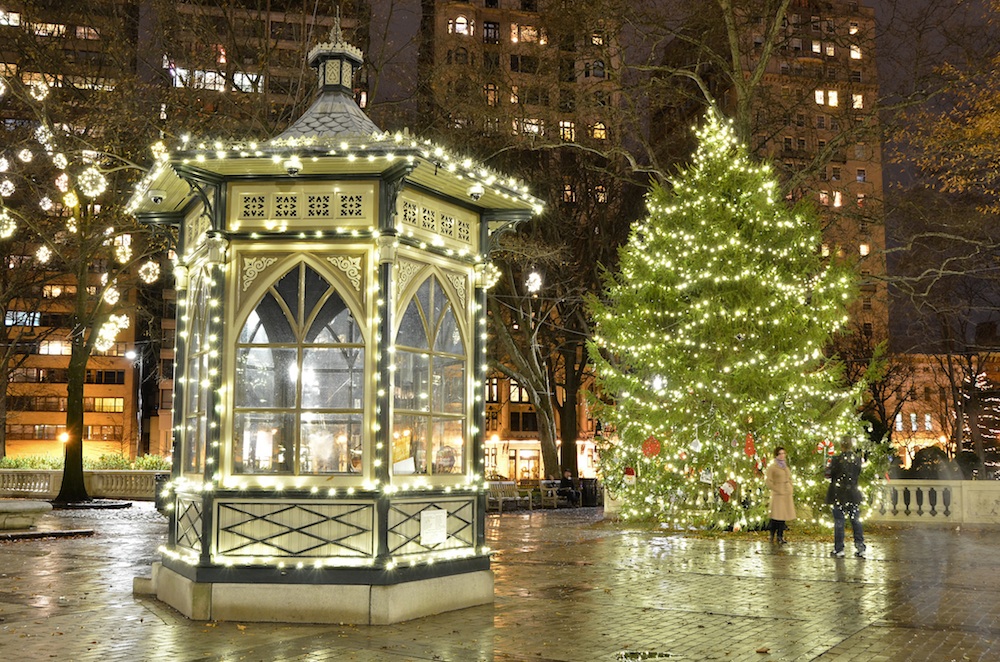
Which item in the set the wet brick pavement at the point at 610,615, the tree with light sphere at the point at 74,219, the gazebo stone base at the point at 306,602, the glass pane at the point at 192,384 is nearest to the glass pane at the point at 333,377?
the glass pane at the point at 192,384

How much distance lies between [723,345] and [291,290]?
43.3ft

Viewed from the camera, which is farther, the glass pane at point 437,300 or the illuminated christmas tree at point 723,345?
the illuminated christmas tree at point 723,345

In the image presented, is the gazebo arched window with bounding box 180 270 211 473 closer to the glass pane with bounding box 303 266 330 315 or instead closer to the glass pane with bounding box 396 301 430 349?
the glass pane with bounding box 303 266 330 315

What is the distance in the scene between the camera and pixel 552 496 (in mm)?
34531

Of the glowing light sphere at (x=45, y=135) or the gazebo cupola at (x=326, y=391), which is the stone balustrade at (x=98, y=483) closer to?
the glowing light sphere at (x=45, y=135)

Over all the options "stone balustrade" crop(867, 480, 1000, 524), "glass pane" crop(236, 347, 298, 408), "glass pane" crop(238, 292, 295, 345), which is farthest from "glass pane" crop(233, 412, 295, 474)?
"stone balustrade" crop(867, 480, 1000, 524)

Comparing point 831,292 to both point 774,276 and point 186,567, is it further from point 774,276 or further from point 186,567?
point 186,567

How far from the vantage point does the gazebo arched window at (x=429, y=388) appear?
10758 millimetres

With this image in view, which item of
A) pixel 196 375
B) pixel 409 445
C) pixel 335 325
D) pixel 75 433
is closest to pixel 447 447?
pixel 409 445

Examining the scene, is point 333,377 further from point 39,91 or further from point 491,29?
point 491,29

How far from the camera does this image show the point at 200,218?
38.1 ft

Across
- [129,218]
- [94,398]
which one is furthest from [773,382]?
[94,398]

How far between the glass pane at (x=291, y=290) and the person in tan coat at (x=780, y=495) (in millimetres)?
10934

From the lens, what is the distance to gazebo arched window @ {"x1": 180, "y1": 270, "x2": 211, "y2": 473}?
10789 millimetres
